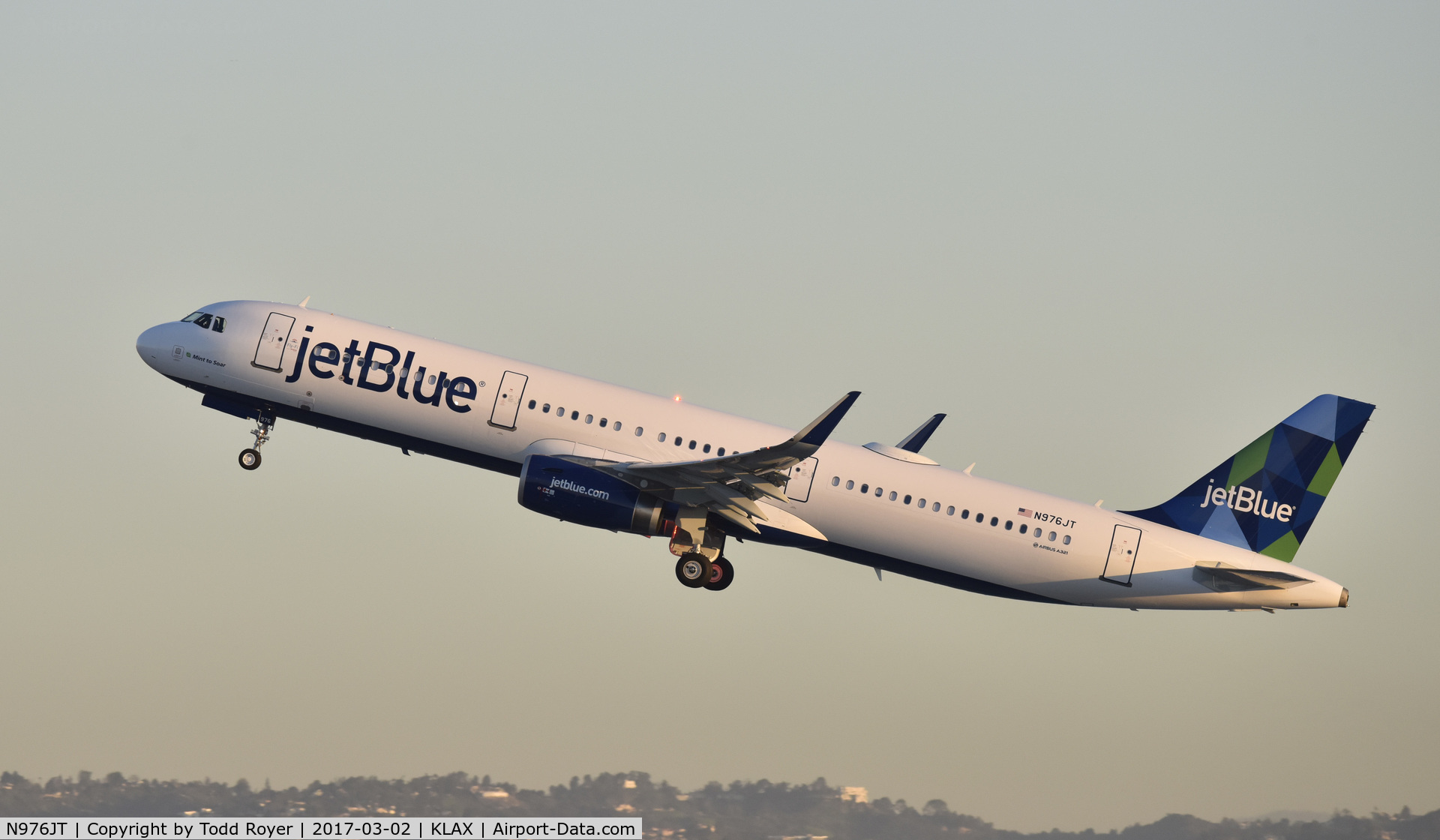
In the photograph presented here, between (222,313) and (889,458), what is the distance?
21786 millimetres

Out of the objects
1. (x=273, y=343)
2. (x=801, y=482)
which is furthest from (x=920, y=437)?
(x=273, y=343)

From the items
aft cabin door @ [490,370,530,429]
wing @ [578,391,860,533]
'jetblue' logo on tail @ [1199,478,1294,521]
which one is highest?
'jetblue' logo on tail @ [1199,478,1294,521]

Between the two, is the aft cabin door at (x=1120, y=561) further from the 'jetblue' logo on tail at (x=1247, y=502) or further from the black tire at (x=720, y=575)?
the black tire at (x=720, y=575)

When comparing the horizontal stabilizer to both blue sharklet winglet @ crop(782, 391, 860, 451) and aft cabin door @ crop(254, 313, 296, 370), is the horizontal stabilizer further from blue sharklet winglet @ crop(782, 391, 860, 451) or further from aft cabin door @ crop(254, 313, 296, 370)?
aft cabin door @ crop(254, 313, 296, 370)

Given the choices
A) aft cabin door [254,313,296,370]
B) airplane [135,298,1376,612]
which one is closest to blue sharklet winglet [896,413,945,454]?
airplane [135,298,1376,612]

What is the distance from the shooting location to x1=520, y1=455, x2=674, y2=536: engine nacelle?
40875 mm

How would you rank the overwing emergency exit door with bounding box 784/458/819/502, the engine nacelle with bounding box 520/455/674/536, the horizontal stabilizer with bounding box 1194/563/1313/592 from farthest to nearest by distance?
the horizontal stabilizer with bounding box 1194/563/1313/592, the overwing emergency exit door with bounding box 784/458/819/502, the engine nacelle with bounding box 520/455/674/536

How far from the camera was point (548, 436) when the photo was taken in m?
42.4

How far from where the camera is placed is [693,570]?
43.5 metres

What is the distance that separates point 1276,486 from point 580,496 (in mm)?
22557

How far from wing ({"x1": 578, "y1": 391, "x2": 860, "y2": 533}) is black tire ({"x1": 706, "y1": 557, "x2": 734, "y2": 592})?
187cm

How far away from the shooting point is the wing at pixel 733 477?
124ft

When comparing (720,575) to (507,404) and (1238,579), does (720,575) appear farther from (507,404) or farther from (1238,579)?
(1238,579)

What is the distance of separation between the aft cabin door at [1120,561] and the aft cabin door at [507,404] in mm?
Answer: 18872
